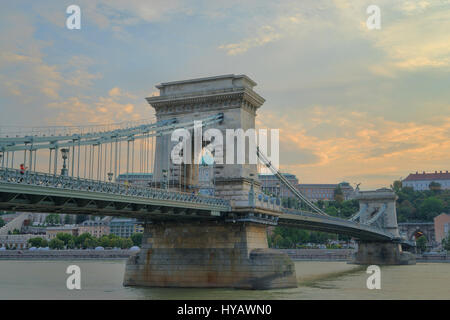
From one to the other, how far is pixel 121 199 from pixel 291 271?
1509 cm

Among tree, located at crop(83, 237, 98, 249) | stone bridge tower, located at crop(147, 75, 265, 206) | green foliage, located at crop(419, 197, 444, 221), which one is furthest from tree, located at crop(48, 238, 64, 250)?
stone bridge tower, located at crop(147, 75, 265, 206)

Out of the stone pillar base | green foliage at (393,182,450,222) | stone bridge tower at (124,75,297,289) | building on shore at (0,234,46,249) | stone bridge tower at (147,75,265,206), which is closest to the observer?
stone bridge tower at (124,75,297,289)

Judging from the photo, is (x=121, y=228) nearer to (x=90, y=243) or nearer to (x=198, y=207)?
(x=90, y=243)

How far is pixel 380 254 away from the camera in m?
92.1

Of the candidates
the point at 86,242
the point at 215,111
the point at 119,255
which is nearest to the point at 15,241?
the point at 86,242

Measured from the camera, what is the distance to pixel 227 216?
125 feet

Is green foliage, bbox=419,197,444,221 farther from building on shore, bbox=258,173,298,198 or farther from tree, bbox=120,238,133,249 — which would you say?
tree, bbox=120,238,133,249

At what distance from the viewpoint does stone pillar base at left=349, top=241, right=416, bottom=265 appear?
90.2 metres

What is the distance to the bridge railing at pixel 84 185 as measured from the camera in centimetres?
2255

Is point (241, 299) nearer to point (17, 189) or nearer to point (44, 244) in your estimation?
point (17, 189)

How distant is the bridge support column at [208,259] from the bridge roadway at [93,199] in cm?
160

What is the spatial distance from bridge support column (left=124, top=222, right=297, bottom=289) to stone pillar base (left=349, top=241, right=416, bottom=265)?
5527cm
